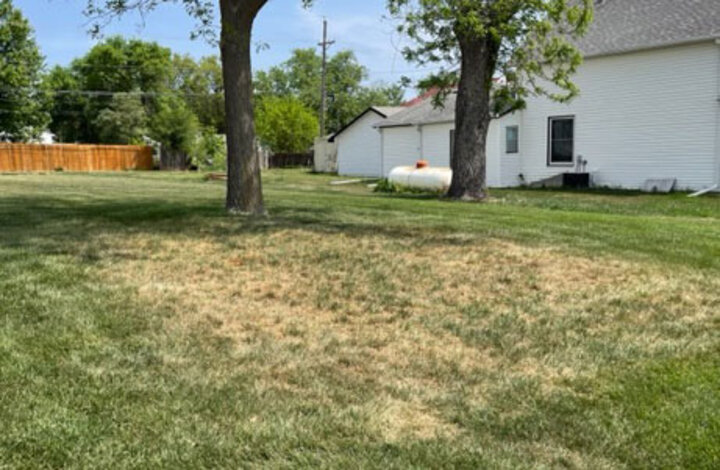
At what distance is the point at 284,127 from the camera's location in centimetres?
4644

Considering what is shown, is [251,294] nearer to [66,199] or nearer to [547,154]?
[66,199]

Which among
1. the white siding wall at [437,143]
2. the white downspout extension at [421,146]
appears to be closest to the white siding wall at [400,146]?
the white downspout extension at [421,146]

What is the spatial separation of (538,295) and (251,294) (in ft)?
7.46

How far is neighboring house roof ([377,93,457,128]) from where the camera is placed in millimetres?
25938

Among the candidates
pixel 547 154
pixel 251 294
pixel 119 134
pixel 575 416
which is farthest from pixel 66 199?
pixel 119 134

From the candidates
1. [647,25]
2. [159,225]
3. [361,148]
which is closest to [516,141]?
[647,25]

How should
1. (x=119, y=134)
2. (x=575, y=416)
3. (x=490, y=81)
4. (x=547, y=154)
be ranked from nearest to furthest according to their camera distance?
1. (x=575, y=416)
2. (x=490, y=81)
3. (x=547, y=154)
4. (x=119, y=134)

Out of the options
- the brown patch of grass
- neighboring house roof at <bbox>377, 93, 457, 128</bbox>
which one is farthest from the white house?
the brown patch of grass

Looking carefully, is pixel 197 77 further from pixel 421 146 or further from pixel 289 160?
pixel 421 146

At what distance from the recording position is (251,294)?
17.6ft

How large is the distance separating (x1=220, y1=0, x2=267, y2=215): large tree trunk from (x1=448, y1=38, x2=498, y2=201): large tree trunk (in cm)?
647

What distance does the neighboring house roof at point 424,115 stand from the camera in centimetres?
2594

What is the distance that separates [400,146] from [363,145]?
580 centimetres

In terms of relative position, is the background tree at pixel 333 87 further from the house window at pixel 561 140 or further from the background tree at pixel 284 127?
the house window at pixel 561 140
